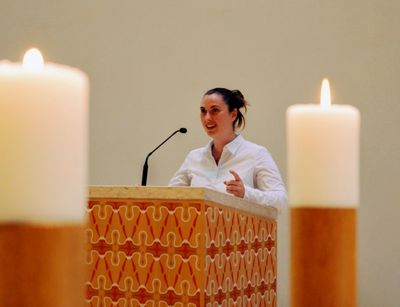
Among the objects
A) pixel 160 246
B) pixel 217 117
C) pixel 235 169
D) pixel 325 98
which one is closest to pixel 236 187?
pixel 160 246

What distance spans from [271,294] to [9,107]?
2.99 metres

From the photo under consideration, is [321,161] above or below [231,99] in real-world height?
below

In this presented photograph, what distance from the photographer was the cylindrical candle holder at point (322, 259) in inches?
23.8

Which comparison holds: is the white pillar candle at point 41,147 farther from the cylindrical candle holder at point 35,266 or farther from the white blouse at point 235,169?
the white blouse at point 235,169

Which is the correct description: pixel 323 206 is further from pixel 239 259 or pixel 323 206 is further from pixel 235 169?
pixel 235 169

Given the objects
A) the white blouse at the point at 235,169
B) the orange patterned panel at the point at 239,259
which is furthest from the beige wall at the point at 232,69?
the orange patterned panel at the point at 239,259

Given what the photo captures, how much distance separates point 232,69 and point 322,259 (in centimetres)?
481

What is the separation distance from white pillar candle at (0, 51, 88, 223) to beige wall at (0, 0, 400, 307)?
458 cm

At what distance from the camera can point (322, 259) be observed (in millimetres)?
606

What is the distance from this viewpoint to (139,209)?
2.73 m

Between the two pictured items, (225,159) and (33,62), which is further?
(225,159)

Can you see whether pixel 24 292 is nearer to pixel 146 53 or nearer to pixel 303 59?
pixel 303 59

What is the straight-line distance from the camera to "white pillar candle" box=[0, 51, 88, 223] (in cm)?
45

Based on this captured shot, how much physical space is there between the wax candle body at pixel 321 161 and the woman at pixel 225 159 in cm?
300
